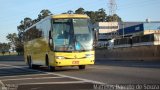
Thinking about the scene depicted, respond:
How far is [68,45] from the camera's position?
25.1m

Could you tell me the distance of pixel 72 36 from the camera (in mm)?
Answer: 25188

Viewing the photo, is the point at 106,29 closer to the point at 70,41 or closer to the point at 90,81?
the point at 70,41

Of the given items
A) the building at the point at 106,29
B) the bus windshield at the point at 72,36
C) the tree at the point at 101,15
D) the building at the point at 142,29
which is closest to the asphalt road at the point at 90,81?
the bus windshield at the point at 72,36

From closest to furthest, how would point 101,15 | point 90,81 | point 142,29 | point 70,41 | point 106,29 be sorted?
point 90,81 → point 70,41 → point 142,29 → point 106,29 → point 101,15

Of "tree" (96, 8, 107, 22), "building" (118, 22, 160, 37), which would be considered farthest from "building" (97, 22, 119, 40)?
"tree" (96, 8, 107, 22)

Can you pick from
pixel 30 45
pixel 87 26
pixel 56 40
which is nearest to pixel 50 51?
pixel 56 40

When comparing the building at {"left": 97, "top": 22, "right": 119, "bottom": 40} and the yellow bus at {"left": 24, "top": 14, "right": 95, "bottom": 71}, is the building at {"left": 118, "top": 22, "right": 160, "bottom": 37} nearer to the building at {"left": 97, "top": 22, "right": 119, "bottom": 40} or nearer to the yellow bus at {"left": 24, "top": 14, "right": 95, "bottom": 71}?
the building at {"left": 97, "top": 22, "right": 119, "bottom": 40}

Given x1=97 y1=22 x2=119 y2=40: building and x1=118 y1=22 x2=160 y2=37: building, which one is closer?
x1=118 y1=22 x2=160 y2=37: building

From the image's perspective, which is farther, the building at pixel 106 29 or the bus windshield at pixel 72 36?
the building at pixel 106 29

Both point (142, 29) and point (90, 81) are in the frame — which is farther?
point (142, 29)

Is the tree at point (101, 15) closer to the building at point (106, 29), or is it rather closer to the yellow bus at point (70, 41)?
the building at point (106, 29)

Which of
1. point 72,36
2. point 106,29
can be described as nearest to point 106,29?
point 106,29

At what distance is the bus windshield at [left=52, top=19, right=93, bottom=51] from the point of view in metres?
A: 25.1

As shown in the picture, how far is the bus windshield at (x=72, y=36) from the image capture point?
2512cm
